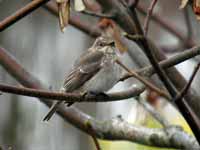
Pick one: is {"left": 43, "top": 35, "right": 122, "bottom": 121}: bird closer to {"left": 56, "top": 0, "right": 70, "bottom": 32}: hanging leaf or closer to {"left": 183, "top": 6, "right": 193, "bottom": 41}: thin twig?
{"left": 183, "top": 6, "right": 193, "bottom": 41}: thin twig

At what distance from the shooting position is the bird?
10.6 ft

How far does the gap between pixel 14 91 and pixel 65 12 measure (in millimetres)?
293

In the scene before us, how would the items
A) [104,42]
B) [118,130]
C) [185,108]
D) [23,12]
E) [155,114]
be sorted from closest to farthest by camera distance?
1. [23,12]
2. [185,108]
3. [118,130]
4. [155,114]
5. [104,42]

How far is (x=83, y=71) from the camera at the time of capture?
11.3 ft

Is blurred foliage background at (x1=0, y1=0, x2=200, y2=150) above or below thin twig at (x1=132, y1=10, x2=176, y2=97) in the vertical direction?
below

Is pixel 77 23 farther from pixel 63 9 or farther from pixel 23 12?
pixel 23 12

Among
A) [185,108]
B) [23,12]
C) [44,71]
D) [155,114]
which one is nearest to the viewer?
[23,12]

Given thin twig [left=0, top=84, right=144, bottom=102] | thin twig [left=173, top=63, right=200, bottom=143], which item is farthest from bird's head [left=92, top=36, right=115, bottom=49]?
thin twig [left=173, top=63, right=200, bottom=143]

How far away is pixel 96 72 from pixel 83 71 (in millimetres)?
74

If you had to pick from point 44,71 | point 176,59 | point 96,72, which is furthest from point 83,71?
point 44,71

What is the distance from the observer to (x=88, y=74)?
135 inches

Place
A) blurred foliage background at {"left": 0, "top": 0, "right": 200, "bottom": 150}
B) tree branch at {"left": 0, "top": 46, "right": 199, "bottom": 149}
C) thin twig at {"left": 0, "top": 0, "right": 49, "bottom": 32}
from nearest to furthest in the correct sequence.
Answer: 1. thin twig at {"left": 0, "top": 0, "right": 49, "bottom": 32}
2. tree branch at {"left": 0, "top": 46, "right": 199, "bottom": 149}
3. blurred foliage background at {"left": 0, "top": 0, "right": 200, "bottom": 150}

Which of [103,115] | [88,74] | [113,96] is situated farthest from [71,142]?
[113,96]

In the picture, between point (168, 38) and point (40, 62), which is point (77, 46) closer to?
point (40, 62)
